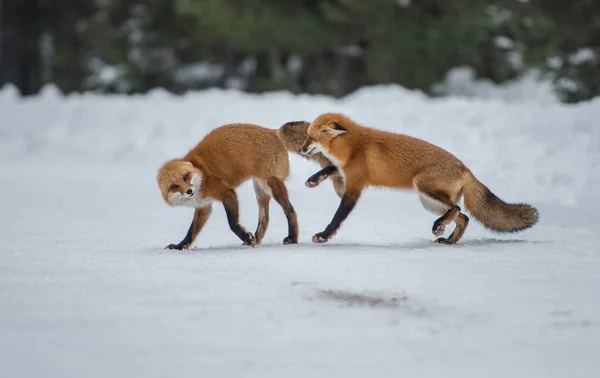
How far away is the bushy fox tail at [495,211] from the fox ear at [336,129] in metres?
1.20

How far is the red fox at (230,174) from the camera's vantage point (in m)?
8.13

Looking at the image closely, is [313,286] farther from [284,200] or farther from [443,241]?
[443,241]

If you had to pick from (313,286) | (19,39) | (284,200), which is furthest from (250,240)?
(19,39)

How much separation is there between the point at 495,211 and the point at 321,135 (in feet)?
5.49

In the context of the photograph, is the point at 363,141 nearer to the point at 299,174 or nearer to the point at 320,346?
the point at 320,346

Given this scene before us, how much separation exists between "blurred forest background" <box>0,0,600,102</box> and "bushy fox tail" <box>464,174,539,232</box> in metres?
13.9

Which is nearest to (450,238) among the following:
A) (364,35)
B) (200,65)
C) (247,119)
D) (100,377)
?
(100,377)

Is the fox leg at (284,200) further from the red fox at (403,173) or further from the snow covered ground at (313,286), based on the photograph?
the red fox at (403,173)

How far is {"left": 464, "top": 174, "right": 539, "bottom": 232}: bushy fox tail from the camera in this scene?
8.53m

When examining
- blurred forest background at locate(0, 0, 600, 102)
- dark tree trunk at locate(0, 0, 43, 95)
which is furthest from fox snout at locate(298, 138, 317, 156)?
dark tree trunk at locate(0, 0, 43, 95)

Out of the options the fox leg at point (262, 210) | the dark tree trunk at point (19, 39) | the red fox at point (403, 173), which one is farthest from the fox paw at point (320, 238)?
the dark tree trunk at point (19, 39)

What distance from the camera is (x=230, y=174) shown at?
8484 mm

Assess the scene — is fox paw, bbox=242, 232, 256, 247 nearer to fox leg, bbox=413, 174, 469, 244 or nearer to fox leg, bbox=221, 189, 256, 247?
fox leg, bbox=221, 189, 256, 247

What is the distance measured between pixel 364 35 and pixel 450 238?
21372mm
